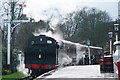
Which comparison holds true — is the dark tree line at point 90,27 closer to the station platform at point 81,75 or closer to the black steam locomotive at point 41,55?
the black steam locomotive at point 41,55

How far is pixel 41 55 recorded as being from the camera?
19625 millimetres

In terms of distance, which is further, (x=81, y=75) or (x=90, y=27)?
(x=90, y=27)

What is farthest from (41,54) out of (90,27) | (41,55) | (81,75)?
(90,27)

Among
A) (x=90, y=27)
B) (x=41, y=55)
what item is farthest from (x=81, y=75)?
(x=90, y=27)

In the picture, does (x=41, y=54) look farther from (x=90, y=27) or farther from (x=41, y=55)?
(x=90, y=27)

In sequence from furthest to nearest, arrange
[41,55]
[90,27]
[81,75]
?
[90,27] → [41,55] → [81,75]

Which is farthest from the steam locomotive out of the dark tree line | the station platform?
the dark tree line

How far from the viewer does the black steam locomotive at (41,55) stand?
1928 cm

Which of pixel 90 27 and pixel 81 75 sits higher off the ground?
pixel 90 27

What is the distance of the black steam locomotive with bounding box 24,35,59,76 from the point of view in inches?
759

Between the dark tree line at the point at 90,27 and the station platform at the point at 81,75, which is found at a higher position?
the dark tree line at the point at 90,27

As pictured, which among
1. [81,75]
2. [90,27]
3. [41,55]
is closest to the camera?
[81,75]

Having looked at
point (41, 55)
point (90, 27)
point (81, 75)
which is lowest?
point (81, 75)

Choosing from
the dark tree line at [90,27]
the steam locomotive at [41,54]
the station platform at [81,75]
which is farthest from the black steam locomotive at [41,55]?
the dark tree line at [90,27]
